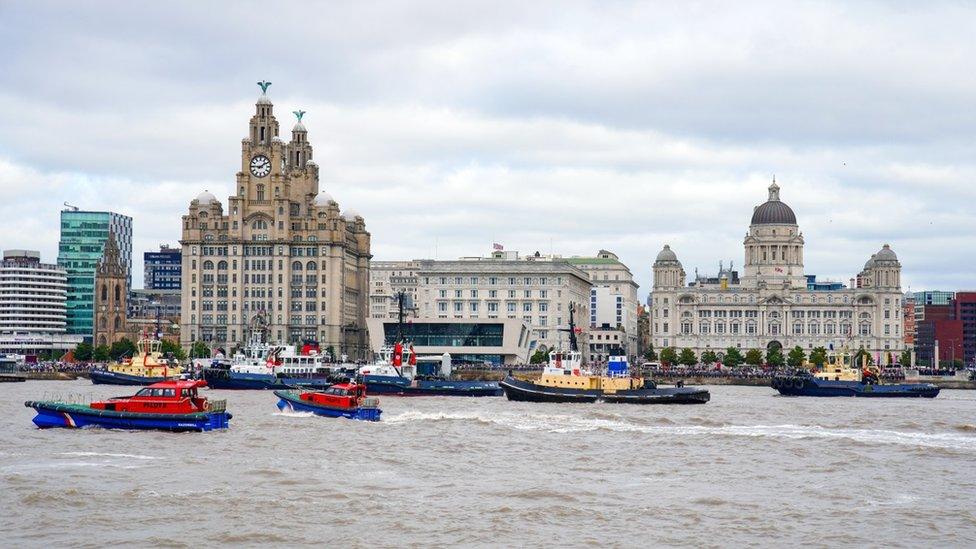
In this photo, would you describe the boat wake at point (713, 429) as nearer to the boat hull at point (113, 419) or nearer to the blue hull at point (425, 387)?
the boat hull at point (113, 419)

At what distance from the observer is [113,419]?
255ft

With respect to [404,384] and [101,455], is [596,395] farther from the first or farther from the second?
[101,455]

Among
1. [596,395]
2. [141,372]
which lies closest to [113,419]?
[596,395]

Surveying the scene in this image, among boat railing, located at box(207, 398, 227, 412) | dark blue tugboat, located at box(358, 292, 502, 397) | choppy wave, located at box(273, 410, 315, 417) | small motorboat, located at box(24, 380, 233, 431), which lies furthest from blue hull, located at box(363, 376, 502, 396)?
small motorboat, located at box(24, 380, 233, 431)

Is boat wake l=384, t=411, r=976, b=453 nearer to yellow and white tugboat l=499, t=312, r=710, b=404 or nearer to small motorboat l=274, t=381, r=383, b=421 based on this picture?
small motorboat l=274, t=381, r=383, b=421

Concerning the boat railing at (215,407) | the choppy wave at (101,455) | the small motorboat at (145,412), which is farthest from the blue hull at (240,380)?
the choppy wave at (101,455)

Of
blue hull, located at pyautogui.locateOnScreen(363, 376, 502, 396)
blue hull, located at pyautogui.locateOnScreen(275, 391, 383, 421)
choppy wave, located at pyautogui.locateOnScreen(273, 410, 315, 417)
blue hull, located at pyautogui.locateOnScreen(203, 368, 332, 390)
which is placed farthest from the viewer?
blue hull, located at pyautogui.locateOnScreen(203, 368, 332, 390)

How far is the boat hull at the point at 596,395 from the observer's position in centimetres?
11950

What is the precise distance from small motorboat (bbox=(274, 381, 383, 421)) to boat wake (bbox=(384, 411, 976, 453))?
1.84 metres

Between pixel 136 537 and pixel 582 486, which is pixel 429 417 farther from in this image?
pixel 136 537

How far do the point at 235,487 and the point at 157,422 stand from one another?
73.8ft

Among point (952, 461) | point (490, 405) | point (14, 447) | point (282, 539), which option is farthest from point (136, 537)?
point (490, 405)

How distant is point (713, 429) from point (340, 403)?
2331 centimetres

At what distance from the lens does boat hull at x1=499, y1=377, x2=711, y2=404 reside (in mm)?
119500
